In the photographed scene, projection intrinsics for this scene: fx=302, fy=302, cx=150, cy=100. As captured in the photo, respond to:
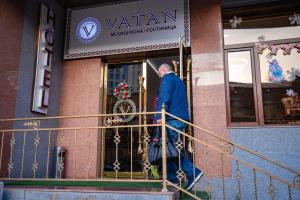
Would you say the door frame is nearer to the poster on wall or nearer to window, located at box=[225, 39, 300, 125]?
the poster on wall

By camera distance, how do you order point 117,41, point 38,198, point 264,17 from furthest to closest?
point 117,41 < point 264,17 < point 38,198

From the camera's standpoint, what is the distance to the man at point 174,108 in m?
3.80

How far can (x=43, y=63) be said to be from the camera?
5.63 metres

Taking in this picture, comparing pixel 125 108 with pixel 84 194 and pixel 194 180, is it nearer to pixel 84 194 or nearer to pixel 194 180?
pixel 194 180

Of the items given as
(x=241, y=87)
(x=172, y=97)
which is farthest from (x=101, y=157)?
(x=241, y=87)

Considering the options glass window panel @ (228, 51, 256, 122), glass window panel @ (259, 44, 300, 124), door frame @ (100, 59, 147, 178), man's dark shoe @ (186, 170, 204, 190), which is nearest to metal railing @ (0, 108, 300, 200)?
door frame @ (100, 59, 147, 178)

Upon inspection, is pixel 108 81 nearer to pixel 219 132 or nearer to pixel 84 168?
pixel 84 168

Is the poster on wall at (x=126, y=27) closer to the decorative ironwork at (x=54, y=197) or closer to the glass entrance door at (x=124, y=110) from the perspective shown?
the glass entrance door at (x=124, y=110)

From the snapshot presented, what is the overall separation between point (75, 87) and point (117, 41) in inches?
49.3

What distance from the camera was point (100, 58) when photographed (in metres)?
6.04

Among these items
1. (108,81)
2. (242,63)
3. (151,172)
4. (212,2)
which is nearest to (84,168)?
(151,172)

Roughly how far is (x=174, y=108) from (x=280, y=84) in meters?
2.21

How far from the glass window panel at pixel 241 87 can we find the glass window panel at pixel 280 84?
211mm

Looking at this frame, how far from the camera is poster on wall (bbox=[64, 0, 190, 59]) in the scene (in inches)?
223
